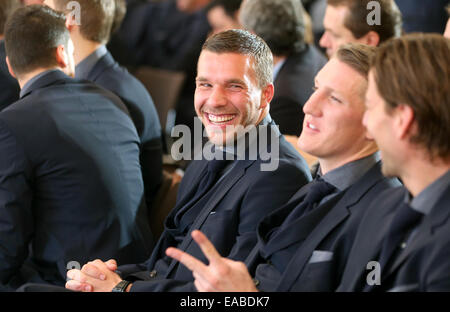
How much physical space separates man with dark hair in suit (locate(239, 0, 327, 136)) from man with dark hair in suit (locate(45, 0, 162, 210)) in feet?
2.15

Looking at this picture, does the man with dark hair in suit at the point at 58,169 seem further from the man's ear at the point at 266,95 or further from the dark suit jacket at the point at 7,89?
the man's ear at the point at 266,95

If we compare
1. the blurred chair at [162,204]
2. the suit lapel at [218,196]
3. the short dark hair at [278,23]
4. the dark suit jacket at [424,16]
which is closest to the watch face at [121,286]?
the suit lapel at [218,196]

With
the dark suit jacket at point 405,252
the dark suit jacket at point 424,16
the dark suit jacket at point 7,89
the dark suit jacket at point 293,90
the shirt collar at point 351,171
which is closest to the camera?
the dark suit jacket at point 405,252

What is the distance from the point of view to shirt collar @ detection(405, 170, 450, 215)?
5.02 feet

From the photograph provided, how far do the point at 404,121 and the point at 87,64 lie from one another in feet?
7.05

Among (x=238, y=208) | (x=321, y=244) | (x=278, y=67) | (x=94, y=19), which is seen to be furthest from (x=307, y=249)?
(x=278, y=67)

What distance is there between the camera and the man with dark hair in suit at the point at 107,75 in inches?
128

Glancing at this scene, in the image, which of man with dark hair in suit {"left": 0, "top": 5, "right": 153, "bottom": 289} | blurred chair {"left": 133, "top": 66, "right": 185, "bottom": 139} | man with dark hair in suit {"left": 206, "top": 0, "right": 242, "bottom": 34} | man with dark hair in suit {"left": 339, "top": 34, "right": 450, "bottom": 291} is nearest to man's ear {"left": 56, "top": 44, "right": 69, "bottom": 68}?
man with dark hair in suit {"left": 0, "top": 5, "right": 153, "bottom": 289}

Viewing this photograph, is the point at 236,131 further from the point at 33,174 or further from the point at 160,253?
the point at 33,174

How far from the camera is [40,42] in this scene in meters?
2.69

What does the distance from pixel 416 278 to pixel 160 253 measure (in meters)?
1.14

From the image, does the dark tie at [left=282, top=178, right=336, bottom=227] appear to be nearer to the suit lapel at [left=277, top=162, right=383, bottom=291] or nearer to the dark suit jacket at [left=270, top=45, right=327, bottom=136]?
the suit lapel at [left=277, top=162, right=383, bottom=291]

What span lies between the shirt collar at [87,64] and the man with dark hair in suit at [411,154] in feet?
6.57

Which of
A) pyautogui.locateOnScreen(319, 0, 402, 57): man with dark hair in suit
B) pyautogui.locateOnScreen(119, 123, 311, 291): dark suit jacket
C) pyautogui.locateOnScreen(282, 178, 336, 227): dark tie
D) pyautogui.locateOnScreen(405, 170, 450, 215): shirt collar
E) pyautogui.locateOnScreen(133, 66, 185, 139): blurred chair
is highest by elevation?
pyautogui.locateOnScreen(319, 0, 402, 57): man with dark hair in suit
